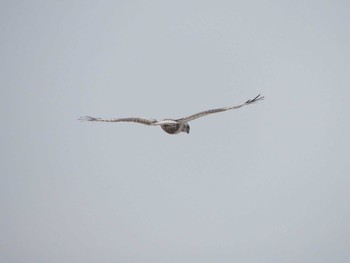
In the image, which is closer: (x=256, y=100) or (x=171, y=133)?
(x=256, y=100)

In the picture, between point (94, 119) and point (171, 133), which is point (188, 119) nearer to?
point (171, 133)

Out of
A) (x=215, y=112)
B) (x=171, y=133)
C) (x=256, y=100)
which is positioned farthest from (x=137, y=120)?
(x=256, y=100)

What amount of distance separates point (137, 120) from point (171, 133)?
279 cm

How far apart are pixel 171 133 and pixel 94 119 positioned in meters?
5.97

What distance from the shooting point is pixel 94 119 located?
47.9 m

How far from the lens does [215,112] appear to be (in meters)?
47.1

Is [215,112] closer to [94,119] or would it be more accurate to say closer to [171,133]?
[171,133]

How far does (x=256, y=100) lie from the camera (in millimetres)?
45188

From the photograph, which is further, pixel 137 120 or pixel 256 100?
pixel 137 120

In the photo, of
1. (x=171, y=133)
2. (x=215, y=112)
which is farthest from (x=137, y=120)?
(x=215, y=112)

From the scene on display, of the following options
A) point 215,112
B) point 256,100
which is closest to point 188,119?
point 215,112

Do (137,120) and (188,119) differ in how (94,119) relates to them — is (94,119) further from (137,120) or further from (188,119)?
(188,119)

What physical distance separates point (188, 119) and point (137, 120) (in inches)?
157

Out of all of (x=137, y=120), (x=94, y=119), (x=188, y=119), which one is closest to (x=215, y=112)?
(x=188, y=119)
